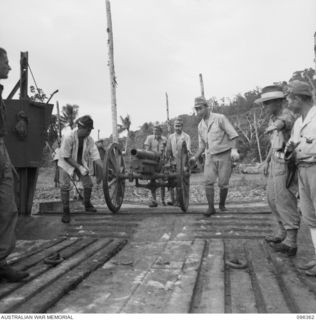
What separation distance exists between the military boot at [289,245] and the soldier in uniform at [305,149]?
514 millimetres

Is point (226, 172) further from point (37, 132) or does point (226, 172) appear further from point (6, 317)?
point (6, 317)

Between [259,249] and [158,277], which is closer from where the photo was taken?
[158,277]

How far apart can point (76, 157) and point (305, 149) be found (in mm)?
4017

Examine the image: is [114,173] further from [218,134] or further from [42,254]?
[42,254]

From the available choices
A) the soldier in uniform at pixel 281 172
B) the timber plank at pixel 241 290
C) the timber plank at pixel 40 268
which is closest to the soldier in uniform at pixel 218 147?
the soldier in uniform at pixel 281 172

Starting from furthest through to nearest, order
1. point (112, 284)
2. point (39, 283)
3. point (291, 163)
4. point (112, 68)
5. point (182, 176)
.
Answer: point (112, 68) → point (182, 176) → point (291, 163) → point (112, 284) → point (39, 283)

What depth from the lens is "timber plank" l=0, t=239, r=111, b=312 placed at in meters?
2.85

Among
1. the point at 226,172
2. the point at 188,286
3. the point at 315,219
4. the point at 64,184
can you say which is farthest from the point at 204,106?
the point at 188,286

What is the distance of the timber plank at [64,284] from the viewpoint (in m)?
2.77

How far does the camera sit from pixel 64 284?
325cm

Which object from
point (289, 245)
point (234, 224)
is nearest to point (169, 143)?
point (234, 224)

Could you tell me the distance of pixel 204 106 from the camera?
646 centimetres

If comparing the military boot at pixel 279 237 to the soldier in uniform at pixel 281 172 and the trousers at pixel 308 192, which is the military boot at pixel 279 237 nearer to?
the soldier in uniform at pixel 281 172

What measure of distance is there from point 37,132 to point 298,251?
422 cm
